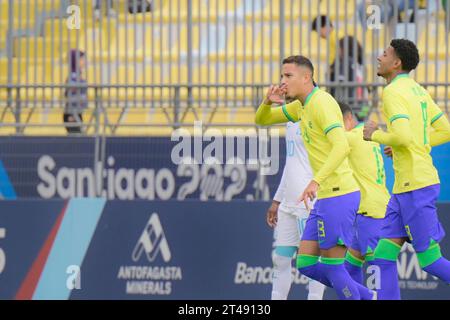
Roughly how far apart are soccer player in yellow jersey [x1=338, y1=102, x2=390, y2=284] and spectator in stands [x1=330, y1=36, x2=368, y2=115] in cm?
161

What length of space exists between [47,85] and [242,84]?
2.12 metres

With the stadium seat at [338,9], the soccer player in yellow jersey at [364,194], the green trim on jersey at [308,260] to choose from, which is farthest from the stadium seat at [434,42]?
the green trim on jersey at [308,260]

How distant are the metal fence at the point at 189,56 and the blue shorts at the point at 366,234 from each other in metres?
1.83

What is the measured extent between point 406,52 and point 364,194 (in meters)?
2.02

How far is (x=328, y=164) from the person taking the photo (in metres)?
11.2

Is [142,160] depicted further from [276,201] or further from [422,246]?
[422,246]

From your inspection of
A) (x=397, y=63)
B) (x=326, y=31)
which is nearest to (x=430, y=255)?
(x=397, y=63)

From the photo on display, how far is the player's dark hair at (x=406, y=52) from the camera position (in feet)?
37.4

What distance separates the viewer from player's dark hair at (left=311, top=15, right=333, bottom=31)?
14859mm

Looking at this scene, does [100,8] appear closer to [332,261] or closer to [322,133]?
[322,133]

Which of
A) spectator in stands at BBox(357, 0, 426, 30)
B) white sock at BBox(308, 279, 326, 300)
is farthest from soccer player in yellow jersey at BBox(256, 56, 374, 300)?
spectator in stands at BBox(357, 0, 426, 30)

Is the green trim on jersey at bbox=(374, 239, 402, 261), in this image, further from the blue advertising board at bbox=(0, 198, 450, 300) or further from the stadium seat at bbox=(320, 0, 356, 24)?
the stadium seat at bbox=(320, 0, 356, 24)

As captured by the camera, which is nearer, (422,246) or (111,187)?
(422,246)
